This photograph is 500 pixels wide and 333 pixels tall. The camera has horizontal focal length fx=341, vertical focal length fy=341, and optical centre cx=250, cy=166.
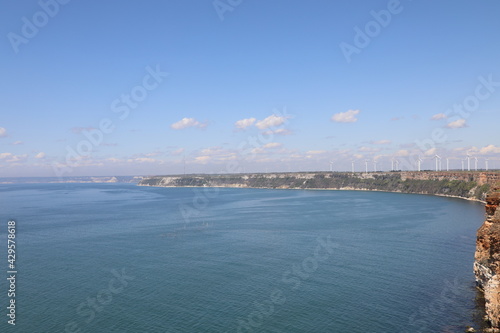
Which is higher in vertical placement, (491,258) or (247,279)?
(491,258)

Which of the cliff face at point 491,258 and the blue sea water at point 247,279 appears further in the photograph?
the blue sea water at point 247,279

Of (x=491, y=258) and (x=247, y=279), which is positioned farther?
(x=247, y=279)

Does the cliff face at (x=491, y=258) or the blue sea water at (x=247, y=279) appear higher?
the cliff face at (x=491, y=258)

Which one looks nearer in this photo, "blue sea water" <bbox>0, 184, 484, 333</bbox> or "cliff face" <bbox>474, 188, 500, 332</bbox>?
"cliff face" <bbox>474, 188, 500, 332</bbox>

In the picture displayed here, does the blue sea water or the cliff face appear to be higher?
the cliff face
